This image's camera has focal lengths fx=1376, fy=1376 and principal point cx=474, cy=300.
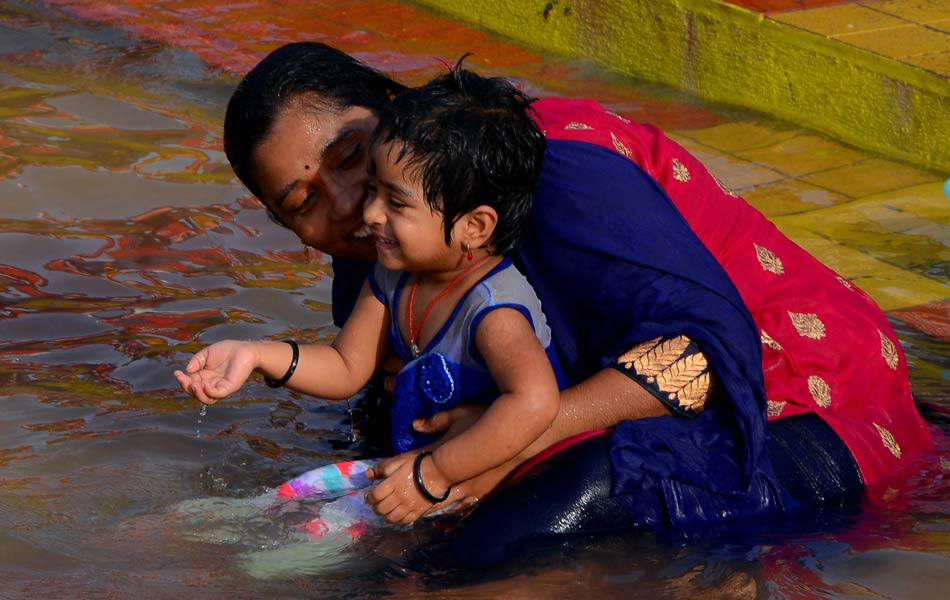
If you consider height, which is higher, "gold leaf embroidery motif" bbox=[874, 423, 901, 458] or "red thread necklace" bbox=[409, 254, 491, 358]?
"red thread necklace" bbox=[409, 254, 491, 358]

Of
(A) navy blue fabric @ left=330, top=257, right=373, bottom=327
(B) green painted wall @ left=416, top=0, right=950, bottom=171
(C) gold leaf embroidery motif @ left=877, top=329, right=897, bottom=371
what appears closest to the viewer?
(C) gold leaf embroidery motif @ left=877, top=329, right=897, bottom=371

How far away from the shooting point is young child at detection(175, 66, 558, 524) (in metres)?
2.89

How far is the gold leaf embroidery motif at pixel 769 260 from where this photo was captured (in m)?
3.28

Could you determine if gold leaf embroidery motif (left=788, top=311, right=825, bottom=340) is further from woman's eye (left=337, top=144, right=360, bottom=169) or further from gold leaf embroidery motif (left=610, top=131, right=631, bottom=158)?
woman's eye (left=337, top=144, right=360, bottom=169)

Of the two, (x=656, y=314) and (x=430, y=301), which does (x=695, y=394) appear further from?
(x=430, y=301)

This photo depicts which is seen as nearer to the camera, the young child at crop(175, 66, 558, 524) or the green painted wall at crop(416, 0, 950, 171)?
the young child at crop(175, 66, 558, 524)

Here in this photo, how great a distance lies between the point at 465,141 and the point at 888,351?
124 cm

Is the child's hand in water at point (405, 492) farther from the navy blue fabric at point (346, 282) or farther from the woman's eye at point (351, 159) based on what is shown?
the navy blue fabric at point (346, 282)

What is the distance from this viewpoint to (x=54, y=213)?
5621 mm

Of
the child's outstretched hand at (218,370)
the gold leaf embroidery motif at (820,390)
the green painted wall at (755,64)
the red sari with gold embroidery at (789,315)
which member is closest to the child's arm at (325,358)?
the child's outstretched hand at (218,370)

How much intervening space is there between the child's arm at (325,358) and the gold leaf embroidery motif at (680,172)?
78cm

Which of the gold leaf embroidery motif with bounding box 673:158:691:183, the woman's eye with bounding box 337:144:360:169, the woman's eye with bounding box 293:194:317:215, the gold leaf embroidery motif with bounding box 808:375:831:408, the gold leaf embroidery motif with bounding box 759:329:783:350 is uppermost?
the gold leaf embroidery motif with bounding box 673:158:691:183

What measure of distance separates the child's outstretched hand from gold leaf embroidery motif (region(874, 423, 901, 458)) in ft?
4.92

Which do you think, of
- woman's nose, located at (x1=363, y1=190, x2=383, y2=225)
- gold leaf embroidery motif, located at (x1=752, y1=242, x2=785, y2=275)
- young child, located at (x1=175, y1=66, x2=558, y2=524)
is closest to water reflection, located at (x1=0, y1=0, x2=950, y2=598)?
young child, located at (x1=175, y1=66, x2=558, y2=524)
